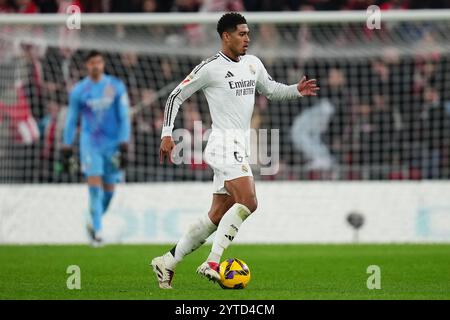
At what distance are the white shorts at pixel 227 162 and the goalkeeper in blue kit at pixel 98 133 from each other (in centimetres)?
586

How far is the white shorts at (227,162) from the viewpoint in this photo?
9.27 m

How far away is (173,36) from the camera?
18.4m

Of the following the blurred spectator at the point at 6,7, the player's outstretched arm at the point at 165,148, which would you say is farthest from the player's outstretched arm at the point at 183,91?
Result: the blurred spectator at the point at 6,7

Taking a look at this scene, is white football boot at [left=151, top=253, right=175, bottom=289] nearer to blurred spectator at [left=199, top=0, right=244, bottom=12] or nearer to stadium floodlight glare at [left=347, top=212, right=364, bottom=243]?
stadium floodlight glare at [left=347, top=212, right=364, bottom=243]

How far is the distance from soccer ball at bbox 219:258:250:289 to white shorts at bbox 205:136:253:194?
690 mm

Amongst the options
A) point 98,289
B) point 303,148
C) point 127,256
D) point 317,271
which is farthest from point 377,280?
point 303,148

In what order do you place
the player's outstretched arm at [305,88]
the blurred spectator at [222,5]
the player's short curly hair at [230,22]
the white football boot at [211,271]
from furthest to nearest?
the blurred spectator at [222,5]
the player's outstretched arm at [305,88]
the player's short curly hair at [230,22]
the white football boot at [211,271]

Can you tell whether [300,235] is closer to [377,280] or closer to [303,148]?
[303,148]

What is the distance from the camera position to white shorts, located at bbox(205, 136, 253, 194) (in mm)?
9266

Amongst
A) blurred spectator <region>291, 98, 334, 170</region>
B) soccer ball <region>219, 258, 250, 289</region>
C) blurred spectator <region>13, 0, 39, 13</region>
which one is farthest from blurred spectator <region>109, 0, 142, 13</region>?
soccer ball <region>219, 258, 250, 289</region>

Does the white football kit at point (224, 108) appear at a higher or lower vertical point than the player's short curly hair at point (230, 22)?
lower

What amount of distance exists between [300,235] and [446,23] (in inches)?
171

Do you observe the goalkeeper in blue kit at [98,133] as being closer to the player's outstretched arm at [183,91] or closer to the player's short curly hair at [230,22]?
the player's short curly hair at [230,22]
